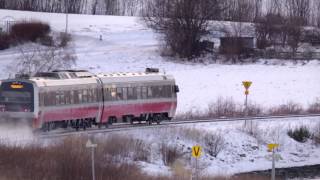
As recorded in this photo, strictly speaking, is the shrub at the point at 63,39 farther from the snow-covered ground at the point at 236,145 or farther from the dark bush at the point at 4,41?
the snow-covered ground at the point at 236,145

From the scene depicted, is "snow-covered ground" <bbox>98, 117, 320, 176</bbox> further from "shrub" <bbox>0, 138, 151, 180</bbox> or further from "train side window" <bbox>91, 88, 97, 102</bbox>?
"shrub" <bbox>0, 138, 151, 180</bbox>

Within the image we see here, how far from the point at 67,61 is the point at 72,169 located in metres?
35.8

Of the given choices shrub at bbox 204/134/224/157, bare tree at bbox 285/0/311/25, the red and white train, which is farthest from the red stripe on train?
bare tree at bbox 285/0/311/25

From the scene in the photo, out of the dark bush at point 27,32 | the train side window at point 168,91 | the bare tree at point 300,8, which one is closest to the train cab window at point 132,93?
the train side window at point 168,91

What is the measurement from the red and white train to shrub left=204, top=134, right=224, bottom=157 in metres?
3.37

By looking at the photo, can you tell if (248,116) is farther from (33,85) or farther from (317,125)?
(33,85)

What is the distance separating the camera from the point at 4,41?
75.8 meters

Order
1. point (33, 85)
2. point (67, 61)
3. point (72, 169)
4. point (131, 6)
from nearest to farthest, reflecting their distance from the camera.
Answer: point (72, 169) → point (33, 85) → point (67, 61) → point (131, 6)

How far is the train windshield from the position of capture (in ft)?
115

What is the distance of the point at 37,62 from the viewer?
55.3m

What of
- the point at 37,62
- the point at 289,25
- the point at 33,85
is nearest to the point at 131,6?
the point at 289,25

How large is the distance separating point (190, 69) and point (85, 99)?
3502cm

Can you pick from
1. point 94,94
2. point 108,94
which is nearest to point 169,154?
point 108,94

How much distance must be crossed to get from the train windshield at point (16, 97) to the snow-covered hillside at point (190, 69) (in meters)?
18.8
